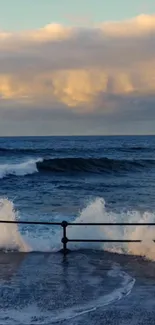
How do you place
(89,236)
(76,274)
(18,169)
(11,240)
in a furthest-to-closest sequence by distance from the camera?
1. (18,169)
2. (89,236)
3. (11,240)
4. (76,274)

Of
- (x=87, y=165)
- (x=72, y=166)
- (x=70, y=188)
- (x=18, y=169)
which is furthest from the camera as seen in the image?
(x=87, y=165)

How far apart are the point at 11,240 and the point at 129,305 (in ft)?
14.7

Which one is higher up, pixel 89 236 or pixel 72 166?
pixel 72 166

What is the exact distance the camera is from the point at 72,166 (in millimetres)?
43219

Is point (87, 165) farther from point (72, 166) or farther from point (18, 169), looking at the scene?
point (18, 169)

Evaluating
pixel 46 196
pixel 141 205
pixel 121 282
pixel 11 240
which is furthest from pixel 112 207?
pixel 121 282

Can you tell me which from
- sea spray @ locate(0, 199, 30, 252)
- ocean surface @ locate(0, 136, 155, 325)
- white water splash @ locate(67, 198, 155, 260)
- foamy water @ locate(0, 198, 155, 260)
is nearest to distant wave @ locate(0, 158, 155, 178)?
ocean surface @ locate(0, 136, 155, 325)

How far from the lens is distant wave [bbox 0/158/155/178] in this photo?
3843 cm

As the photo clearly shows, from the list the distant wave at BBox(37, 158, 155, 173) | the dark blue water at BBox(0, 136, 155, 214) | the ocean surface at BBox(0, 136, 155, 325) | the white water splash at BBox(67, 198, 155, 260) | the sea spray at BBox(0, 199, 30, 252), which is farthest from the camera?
the distant wave at BBox(37, 158, 155, 173)

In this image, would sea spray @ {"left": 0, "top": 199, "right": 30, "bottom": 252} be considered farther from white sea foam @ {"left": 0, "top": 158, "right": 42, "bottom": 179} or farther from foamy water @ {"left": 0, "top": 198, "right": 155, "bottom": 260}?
white sea foam @ {"left": 0, "top": 158, "right": 42, "bottom": 179}

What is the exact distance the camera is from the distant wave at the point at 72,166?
3843 cm

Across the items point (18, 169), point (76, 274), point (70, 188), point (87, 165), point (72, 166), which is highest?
point (87, 165)

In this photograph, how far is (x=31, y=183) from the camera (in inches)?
1200

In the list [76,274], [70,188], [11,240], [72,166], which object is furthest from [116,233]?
[72,166]
